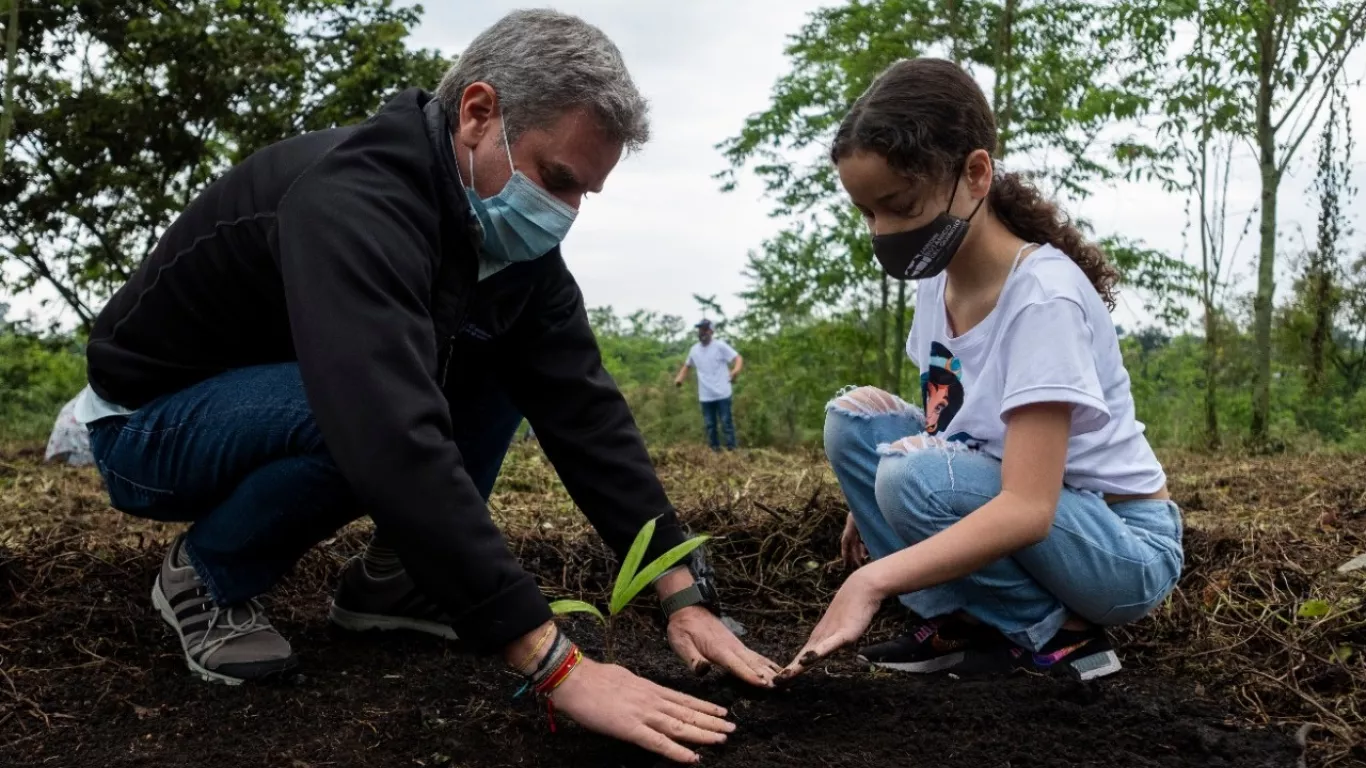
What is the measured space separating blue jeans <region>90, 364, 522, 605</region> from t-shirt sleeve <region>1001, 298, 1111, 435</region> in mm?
1268

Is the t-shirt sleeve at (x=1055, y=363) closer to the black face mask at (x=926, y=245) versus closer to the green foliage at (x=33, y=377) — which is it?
the black face mask at (x=926, y=245)

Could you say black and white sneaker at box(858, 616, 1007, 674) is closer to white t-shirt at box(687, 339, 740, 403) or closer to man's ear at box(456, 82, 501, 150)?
man's ear at box(456, 82, 501, 150)

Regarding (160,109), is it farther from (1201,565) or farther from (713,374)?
(1201,565)

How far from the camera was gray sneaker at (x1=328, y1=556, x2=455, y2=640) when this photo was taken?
2.44 m

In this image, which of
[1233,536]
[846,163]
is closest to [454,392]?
[846,163]

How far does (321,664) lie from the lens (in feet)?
7.48

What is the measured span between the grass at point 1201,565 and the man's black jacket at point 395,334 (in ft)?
2.58

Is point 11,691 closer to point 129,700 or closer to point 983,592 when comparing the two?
point 129,700

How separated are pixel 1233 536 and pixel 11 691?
2922 mm

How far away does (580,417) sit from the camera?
7.32ft

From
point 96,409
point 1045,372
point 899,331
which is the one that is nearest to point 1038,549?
point 1045,372

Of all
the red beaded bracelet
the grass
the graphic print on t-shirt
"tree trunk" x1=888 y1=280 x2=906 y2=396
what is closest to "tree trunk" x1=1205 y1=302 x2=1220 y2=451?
"tree trunk" x1=888 y1=280 x2=906 y2=396

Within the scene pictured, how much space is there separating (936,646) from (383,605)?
48.9 inches

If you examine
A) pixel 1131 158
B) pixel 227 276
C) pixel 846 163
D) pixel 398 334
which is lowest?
pixel 398 334
